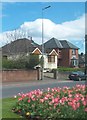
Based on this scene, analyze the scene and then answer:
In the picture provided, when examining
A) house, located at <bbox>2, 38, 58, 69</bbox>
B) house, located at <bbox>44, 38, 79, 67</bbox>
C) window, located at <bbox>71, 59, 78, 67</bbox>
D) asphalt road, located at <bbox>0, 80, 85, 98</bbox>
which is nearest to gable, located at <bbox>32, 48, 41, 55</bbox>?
house, located at <bbox>2, 38, 58, 69</bbox>

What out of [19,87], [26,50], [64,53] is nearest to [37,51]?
[26,50]

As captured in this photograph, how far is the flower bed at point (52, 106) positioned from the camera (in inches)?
314

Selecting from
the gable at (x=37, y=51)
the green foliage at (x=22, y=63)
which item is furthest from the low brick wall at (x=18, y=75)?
the gable at (x=37, y=51)

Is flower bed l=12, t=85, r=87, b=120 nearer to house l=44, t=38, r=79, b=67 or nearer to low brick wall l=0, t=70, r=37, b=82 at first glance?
low brick wall l=0, t=70, r=37, b=82

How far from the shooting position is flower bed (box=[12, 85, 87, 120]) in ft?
26.2

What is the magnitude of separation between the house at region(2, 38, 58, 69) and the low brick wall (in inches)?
529

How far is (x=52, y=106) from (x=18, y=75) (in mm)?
32658

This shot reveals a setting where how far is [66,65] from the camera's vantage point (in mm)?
80938

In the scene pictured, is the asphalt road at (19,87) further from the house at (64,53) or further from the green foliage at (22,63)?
the house at (64,53)

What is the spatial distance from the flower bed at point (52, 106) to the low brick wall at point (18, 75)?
29.1m

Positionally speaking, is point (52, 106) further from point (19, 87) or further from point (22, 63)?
point (22, 63)

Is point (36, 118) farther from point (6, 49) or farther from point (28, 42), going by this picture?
point (28, 42)

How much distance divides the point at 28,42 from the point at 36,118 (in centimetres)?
5876

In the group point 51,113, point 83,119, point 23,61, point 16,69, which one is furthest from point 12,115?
point 23,61
